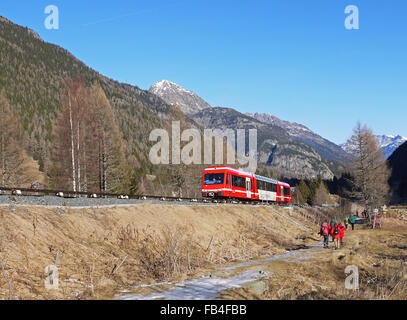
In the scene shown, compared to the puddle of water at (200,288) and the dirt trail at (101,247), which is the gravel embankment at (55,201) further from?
the puddle of water at (200,288)

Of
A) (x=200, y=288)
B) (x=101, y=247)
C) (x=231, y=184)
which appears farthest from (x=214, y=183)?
(x=200, y=288)

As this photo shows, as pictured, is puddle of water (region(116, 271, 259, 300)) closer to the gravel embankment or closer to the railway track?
the gravel embankment

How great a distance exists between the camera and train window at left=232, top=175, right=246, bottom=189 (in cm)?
3692

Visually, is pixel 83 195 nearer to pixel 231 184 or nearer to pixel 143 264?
pixel 143 264

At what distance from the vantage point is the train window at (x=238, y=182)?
36.9m

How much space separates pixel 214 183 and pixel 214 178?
0.50 m

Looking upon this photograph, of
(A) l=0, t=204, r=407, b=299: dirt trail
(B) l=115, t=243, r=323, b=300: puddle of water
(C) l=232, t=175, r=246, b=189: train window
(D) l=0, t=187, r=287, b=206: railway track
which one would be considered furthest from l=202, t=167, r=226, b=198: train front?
(B) l=115, t=243, r=323, b=300: puddle of water

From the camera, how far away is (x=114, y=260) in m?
13.8

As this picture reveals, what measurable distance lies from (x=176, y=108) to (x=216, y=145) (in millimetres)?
12457

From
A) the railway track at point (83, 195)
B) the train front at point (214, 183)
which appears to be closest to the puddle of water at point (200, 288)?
the railway track at point (83, 195)

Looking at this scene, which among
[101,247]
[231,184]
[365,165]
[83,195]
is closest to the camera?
[101,247]

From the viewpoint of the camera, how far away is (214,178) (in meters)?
36.1
